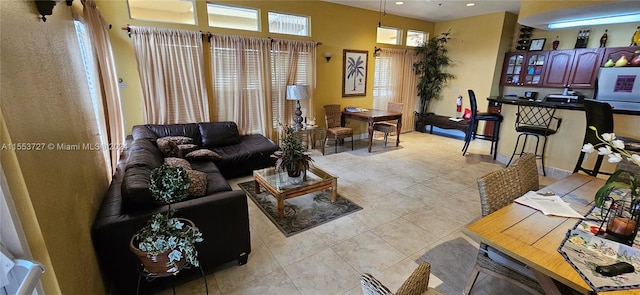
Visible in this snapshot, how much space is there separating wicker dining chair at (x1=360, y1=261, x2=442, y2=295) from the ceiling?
Answer: 5110 millimetres

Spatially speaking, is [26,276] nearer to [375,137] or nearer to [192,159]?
[192,159]

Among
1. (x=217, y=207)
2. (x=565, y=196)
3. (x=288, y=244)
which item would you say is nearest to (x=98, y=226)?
(x=217, y=207)

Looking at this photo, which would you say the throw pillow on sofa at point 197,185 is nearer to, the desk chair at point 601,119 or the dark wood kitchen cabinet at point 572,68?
the desk chair at point 601,119

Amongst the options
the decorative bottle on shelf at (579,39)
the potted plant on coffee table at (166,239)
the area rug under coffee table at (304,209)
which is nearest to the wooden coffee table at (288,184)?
A: the area rug under coffee table at (304,209)

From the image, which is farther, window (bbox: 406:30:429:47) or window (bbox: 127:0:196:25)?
window (bbox: 406:30:429:47)

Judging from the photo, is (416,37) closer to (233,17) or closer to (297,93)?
(297,93)

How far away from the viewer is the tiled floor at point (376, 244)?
2010 millimetres

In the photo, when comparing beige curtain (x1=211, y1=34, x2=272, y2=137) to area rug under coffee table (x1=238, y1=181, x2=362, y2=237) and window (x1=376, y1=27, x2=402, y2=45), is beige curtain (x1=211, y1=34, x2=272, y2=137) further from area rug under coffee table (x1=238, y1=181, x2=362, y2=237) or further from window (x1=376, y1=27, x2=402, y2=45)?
window (x1=376, y1=27, x2=402, y2=45)

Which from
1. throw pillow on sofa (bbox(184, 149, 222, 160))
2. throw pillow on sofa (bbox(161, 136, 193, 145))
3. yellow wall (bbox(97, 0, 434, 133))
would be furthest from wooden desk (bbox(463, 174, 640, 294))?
yellow wall (bbox(97, 0, 434, 133))

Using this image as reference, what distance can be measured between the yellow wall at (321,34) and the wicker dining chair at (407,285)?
4.15m

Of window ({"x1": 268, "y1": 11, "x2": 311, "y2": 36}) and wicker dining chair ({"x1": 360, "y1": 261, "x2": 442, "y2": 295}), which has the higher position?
window ({"x1": 268, "y1": 11, "x2": 311, "y2": 36})

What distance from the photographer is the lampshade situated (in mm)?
4688

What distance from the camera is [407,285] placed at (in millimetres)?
1003

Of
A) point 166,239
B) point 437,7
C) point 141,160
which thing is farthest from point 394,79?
point 166,239
